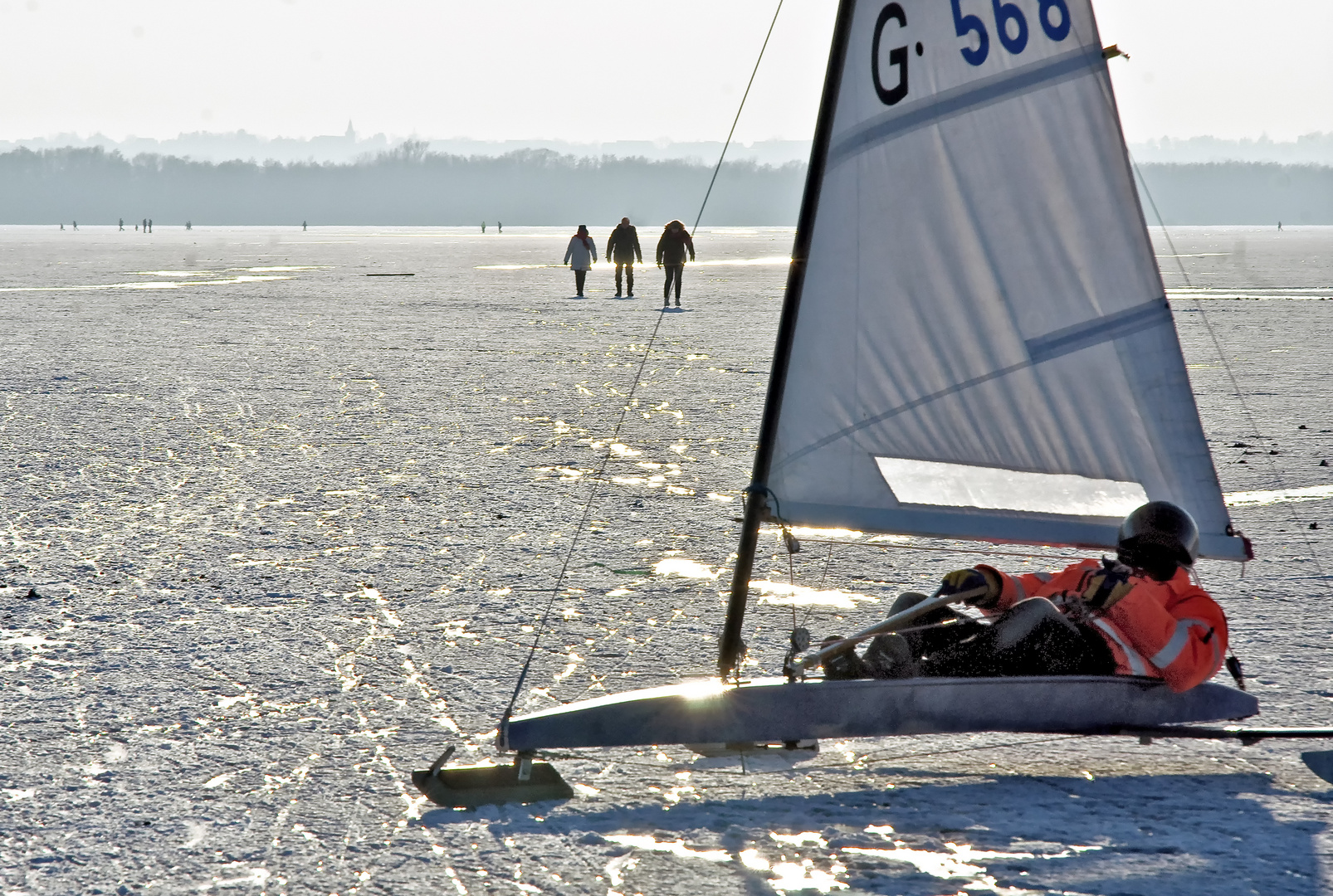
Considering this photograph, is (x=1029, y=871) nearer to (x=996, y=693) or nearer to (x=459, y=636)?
(x=996, y=693)

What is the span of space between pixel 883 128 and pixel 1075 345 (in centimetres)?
94

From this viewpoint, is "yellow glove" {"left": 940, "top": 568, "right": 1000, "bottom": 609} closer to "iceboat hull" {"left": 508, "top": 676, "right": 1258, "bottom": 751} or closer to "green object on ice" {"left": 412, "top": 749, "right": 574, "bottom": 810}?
"iceboat hull" {"left": 508, "top": 676, "right": 1258, "bottom": 751}

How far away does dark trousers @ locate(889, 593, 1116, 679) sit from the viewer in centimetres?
375

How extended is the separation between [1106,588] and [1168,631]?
202 millimetres

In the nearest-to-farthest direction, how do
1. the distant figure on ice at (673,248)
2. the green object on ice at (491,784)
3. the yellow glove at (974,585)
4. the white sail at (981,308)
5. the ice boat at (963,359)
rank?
the green object on ice at (491,784) → the ice boat at (963,359) → the white sail at (981,308) → the yellow glove at (974,585) → the distant figure on ice at (673,248)

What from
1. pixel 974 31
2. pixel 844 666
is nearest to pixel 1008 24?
pixel 974 31

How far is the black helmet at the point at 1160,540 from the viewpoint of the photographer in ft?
12.3

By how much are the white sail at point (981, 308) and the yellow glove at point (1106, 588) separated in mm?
303

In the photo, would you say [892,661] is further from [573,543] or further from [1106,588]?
[573,543]

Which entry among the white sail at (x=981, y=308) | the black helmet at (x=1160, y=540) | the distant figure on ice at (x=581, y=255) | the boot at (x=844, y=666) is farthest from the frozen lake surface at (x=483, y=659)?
the distant figure on ice at (x=581, y=255)

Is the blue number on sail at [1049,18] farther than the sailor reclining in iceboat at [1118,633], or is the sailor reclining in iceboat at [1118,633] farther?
the blue number on sail at [1049,18]

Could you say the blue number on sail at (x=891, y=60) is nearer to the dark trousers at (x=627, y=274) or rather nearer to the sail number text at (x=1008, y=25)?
the sail number text at (x=1008, y=25)

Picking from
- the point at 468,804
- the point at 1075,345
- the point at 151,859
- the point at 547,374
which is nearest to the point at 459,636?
the point at 468,804

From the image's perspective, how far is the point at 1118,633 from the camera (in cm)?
377
